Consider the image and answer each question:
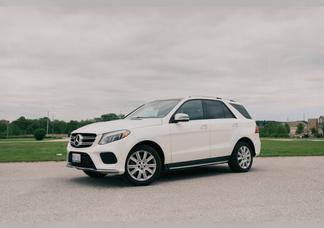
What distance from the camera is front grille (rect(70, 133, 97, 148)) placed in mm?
7992

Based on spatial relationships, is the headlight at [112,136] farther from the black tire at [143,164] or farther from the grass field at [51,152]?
the grass field at [51,152]

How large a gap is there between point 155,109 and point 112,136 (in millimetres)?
1709

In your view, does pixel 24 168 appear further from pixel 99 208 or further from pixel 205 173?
pixel 99 208

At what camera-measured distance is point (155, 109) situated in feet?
30.5

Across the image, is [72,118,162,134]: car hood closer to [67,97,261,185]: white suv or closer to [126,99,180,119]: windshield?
[67,97,261,185]: white suv

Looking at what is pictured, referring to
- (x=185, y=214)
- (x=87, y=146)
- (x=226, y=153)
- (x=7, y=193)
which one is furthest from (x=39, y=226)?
(x=226, y=153)

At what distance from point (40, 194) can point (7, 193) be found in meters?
0.61

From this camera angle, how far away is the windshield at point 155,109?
353 inches

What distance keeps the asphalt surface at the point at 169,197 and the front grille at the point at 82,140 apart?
31.5 inches

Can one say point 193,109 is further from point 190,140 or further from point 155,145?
point 155,145

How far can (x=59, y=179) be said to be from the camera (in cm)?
906

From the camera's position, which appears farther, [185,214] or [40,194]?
[40,194]

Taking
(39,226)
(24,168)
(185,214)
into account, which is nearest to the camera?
(39,226)

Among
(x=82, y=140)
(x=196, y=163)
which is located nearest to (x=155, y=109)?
(x=196, y=163)
